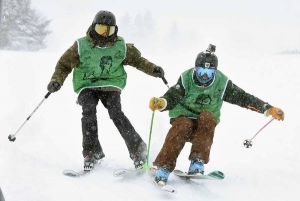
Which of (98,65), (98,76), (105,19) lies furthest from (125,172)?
(105,19)

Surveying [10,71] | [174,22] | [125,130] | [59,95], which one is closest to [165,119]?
[59,95]

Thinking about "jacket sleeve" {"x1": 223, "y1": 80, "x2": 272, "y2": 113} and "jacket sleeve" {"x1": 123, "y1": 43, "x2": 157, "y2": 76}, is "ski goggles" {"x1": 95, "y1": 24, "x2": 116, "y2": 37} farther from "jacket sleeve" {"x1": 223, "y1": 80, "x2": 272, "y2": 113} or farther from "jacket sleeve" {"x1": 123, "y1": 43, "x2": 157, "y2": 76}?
"jacket sleeve" {"x1": 223, "y1": 80, "x2": 272, "y2": 113}

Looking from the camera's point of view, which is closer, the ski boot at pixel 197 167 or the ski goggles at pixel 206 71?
the ski boot at pixel 197 167

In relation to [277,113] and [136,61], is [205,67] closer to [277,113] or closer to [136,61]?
[277,113]

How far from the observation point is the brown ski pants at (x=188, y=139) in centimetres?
414

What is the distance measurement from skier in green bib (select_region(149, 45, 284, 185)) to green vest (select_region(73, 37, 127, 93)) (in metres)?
0.80

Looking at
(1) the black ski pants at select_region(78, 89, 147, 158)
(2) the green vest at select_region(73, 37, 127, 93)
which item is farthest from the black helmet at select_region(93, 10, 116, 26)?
(1) the black ski pants at select_region(78, 89, 147, 158)

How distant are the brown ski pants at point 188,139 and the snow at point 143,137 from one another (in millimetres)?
284

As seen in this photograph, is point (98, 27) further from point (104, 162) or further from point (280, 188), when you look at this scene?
point (280, 188)

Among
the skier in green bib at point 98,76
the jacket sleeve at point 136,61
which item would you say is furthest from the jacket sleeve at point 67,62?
the jacket sleeve at point 136,61

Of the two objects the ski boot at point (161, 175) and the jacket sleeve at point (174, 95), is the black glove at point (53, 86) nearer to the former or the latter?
the jacket sleeve at point (174, 95)

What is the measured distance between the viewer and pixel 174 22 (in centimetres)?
6612

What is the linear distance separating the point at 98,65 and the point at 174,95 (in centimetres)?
98

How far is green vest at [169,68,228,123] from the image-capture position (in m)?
4.56
